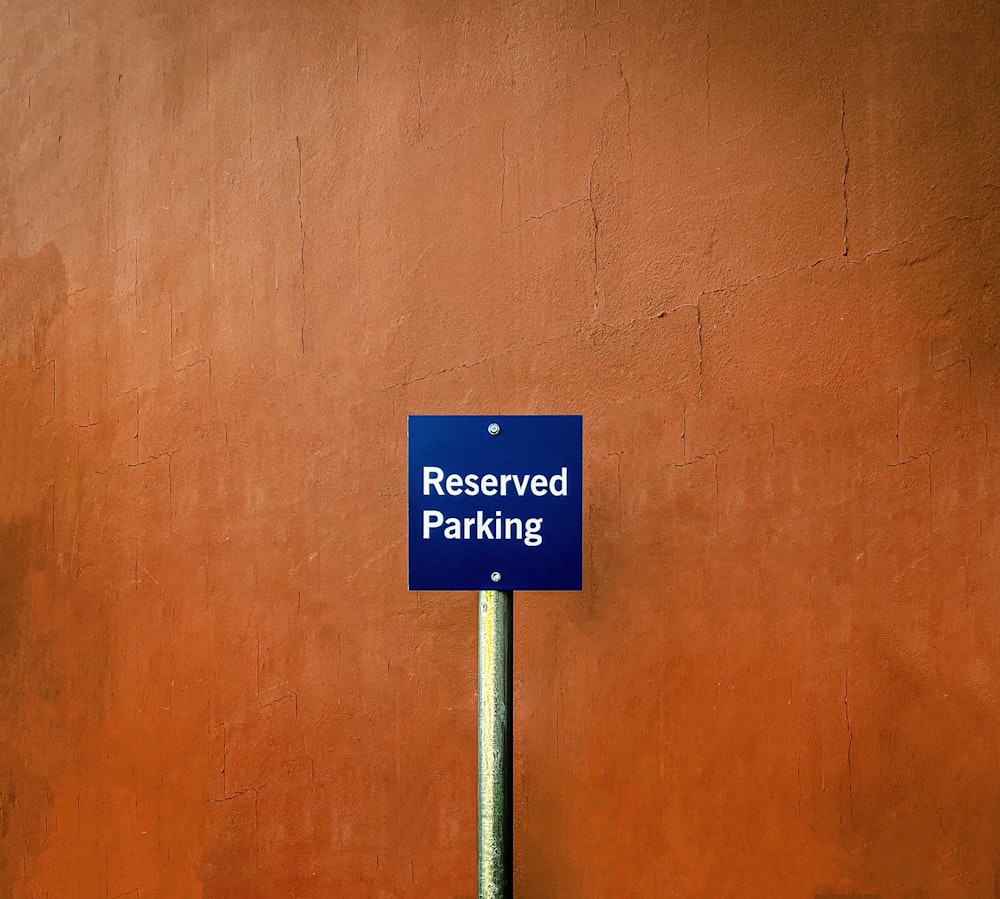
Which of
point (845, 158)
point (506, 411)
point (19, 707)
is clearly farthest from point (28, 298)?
point (845, 158)

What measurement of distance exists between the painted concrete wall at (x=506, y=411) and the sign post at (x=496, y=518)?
0.73m

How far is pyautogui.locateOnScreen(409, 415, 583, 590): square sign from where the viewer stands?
1650mm

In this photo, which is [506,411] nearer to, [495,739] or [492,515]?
[492,515]

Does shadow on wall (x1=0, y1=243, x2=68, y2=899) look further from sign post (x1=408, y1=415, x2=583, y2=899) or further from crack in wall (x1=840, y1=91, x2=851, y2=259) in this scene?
crack in wall (x1=840, y1=91, x2=851, y2=259)

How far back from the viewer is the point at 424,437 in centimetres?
168

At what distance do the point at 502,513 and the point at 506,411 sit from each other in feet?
2.66

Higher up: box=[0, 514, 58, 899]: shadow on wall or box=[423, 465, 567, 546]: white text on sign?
box=[423, 465, 567, 546]: white text on sign

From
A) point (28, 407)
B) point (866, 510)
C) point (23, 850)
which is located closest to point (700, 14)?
point (866, 510)

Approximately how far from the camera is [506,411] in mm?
2424

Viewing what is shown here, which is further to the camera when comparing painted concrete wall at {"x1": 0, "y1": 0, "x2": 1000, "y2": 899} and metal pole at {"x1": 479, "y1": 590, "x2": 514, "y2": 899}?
painted concrete wall at {"x1": 0, "y1": 0, "x2": 1000, "y2": 899}

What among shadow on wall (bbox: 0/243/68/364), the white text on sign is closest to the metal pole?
the white text on sign

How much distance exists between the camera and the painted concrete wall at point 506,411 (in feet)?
7.50

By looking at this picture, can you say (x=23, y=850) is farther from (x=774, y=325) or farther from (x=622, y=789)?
(x=774, y=325)

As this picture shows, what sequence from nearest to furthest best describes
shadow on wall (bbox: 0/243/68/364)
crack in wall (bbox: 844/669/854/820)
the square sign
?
the square sign
crack in wall (bbox: 844/669/854/820)
shadow on wall (bbox: 0/243/68/364)
